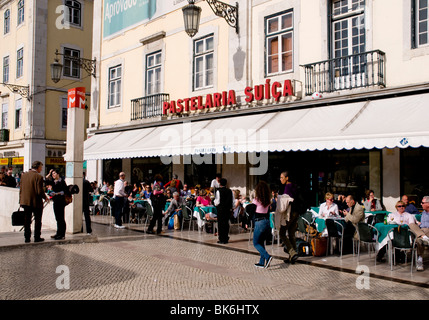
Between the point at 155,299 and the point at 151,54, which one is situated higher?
the point at 151,54

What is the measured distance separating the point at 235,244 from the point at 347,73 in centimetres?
515

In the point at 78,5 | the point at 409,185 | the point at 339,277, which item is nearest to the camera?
the point at 339,277

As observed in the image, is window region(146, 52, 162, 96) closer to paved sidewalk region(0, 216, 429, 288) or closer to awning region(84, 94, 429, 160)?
awning region(84, 94, 429, 160)

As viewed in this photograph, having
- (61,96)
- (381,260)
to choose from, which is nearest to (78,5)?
(61,96)

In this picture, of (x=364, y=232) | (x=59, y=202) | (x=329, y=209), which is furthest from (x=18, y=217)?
(x=364, y=232)

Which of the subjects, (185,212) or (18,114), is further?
(18,114)

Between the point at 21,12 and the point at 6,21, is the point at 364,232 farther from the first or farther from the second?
the point at 6,21

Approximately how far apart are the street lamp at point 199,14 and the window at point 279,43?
3.98ft

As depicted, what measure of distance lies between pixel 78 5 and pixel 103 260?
2393 cm

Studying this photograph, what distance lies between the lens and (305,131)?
9852 mm

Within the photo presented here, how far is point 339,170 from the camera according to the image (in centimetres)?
1134

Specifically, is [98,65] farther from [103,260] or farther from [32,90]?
[103,260]

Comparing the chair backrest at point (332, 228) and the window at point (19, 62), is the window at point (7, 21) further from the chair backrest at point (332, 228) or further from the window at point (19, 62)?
the chair backrest at point (332, 228)

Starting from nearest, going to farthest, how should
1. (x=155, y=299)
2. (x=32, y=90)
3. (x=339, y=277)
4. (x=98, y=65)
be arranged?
(x=155, y=299) < (x=339, y=277) < (x=98, y=65) < (x=32, y=90)
